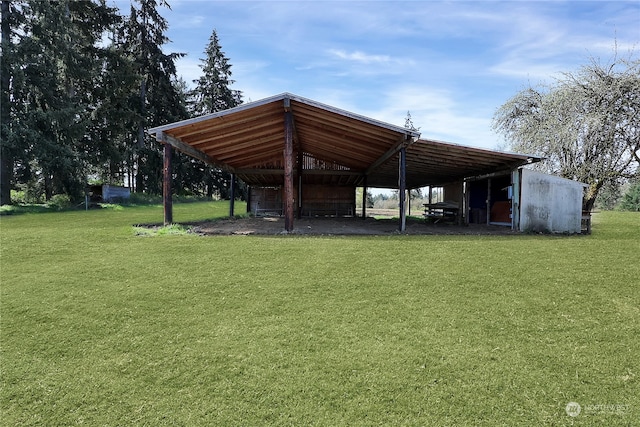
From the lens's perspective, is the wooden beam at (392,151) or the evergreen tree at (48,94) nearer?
the wooden beam at (392,151)

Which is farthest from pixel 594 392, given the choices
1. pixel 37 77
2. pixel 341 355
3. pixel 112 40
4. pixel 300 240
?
pixel 112 40

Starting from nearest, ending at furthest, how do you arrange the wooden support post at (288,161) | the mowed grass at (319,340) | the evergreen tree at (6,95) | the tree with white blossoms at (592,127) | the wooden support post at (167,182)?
1. the mowed grass at (319,340)
2. the wooden support post at (288,161)
3. the wooden support post at (167,182)
4. the tree with white blossoms at (592,127)
5. the evergreen tree at (6,95)

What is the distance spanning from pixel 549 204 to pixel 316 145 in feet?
29.8

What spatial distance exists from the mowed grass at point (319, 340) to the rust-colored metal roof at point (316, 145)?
496 centimetres

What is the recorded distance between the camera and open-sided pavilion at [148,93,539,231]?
32.2ft

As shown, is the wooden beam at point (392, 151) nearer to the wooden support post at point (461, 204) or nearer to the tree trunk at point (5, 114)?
the wooden support post at point (461, 204)

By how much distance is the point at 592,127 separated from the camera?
14.4 m

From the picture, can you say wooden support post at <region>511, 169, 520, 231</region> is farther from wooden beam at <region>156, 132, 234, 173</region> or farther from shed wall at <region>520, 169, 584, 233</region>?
wooden beam at <region>156, 132, 234, 173</region>

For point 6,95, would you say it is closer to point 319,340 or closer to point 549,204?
point 319,340

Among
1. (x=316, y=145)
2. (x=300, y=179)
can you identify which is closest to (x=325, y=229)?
(x=316, y=145)

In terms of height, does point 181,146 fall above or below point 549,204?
above

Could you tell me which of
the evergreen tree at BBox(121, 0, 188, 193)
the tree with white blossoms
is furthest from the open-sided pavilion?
the evergreen tree at BBox(121, 0, 188, 193)

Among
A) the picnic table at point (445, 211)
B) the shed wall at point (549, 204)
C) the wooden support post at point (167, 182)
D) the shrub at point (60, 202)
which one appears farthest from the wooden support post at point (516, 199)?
the shrub at point (60, 202)

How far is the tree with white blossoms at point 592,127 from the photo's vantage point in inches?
575
